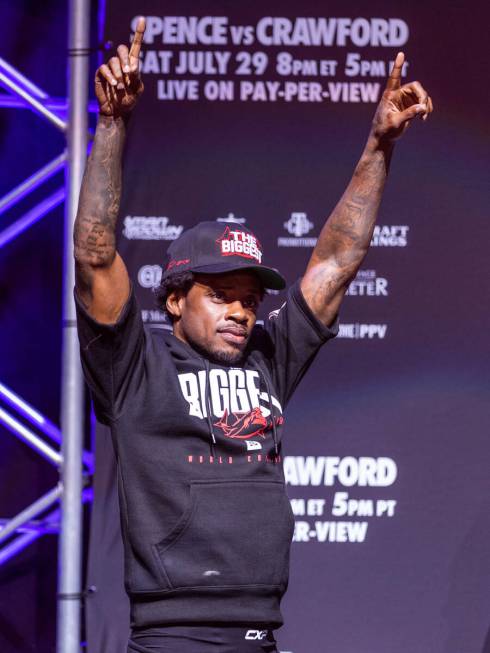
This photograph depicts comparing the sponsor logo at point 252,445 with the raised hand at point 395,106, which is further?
the raised hand at point 395,106

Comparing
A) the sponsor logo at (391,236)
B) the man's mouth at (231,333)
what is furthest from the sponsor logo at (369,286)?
the man's mouth at (231,333)

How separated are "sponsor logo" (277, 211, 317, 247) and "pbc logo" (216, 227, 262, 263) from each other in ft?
4.27

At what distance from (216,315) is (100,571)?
5.29 feet

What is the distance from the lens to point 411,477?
3549 millimetres

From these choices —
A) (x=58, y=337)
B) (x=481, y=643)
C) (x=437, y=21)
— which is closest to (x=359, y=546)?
(x=481, y=643)

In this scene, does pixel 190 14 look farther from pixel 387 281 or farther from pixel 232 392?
pixel 232 392

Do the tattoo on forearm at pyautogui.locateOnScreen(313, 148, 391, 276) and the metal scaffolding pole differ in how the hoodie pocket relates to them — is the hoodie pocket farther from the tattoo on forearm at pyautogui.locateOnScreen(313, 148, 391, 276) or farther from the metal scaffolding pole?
the metal scaffolding pole

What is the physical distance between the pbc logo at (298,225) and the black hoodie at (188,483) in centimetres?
147

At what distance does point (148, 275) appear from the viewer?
358 centimetres

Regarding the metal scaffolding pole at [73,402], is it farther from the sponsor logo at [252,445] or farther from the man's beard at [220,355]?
the sponsor logo at [252,445]

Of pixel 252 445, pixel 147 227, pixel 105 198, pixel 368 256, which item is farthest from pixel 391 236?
pixel 105 198

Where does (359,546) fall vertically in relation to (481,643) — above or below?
above

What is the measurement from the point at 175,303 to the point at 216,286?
12 cm

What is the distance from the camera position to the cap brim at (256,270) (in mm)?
2195
